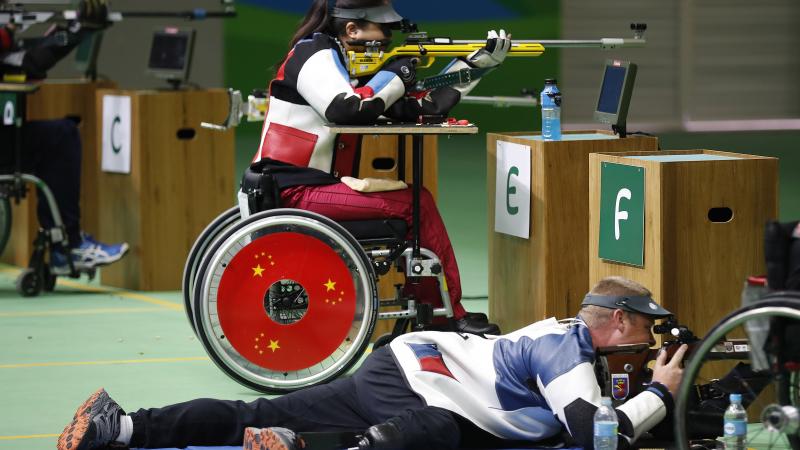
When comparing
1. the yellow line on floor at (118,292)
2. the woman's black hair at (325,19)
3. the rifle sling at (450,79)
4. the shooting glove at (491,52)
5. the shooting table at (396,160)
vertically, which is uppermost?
the woman's black hair at (325,19)

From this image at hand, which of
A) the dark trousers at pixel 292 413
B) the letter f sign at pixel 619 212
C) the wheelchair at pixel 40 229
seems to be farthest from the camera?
the wheelchair at pixel 40 229

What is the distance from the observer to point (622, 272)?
5691mm

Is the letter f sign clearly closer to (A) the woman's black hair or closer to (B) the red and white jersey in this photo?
(B) the red and white jersey

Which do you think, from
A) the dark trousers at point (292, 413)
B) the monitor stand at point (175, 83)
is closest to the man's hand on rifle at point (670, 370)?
the dark trousers at point (292, 413)

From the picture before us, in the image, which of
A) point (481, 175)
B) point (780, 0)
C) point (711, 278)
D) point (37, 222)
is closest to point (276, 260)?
point (711, 278)

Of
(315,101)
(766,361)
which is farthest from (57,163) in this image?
(766,361)

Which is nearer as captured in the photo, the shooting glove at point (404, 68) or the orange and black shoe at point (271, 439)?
the orange and black shoe at point (271, 439)

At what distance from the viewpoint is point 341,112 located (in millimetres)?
Answer: 6238

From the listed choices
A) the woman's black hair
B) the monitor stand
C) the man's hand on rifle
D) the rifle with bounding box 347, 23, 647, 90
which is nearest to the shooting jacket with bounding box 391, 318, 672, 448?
the man's hand on rifle

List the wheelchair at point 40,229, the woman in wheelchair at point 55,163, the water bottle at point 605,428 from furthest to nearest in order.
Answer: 1. the woman in wheelchair at point 55,163
2. the wheelchair at point 40,229
3. the water bottle at point 605,428

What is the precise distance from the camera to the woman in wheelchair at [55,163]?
8.59 meters

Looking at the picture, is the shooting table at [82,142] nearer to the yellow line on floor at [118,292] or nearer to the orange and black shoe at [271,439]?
the yellow line on floor at [118,292]

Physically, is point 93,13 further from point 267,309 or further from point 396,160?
point 267,309

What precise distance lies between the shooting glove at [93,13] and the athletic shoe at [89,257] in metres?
1.41
